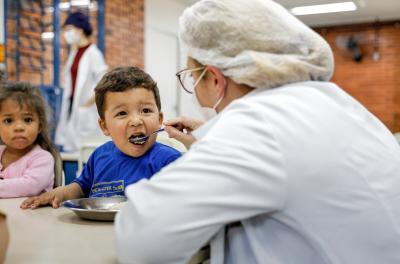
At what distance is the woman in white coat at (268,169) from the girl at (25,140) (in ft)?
3.13

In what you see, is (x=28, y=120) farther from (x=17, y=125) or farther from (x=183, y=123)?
(x=183, y=123)

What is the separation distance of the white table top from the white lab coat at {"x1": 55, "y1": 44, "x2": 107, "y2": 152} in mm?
4293

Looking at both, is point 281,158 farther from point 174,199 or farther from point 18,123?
point 18,123

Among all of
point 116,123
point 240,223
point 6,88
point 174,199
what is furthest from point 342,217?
point 6,88

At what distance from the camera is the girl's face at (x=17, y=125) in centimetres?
182

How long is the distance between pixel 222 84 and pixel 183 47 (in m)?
0.14

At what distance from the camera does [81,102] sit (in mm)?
5531

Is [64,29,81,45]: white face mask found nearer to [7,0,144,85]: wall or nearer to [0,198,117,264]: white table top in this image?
[7,0,144,85]: wall

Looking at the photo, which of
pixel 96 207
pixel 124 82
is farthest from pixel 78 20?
pixel 96 207

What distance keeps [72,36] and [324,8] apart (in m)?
5.18

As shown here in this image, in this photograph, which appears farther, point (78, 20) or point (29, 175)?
point (78, 20)

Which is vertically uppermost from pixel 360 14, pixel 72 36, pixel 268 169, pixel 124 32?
pixel 360 14

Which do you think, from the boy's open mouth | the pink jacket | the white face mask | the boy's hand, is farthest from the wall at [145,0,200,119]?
the boy's hand

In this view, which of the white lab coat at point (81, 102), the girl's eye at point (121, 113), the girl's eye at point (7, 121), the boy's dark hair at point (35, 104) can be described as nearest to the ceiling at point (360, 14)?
the white lab coat at point (81, 102)
